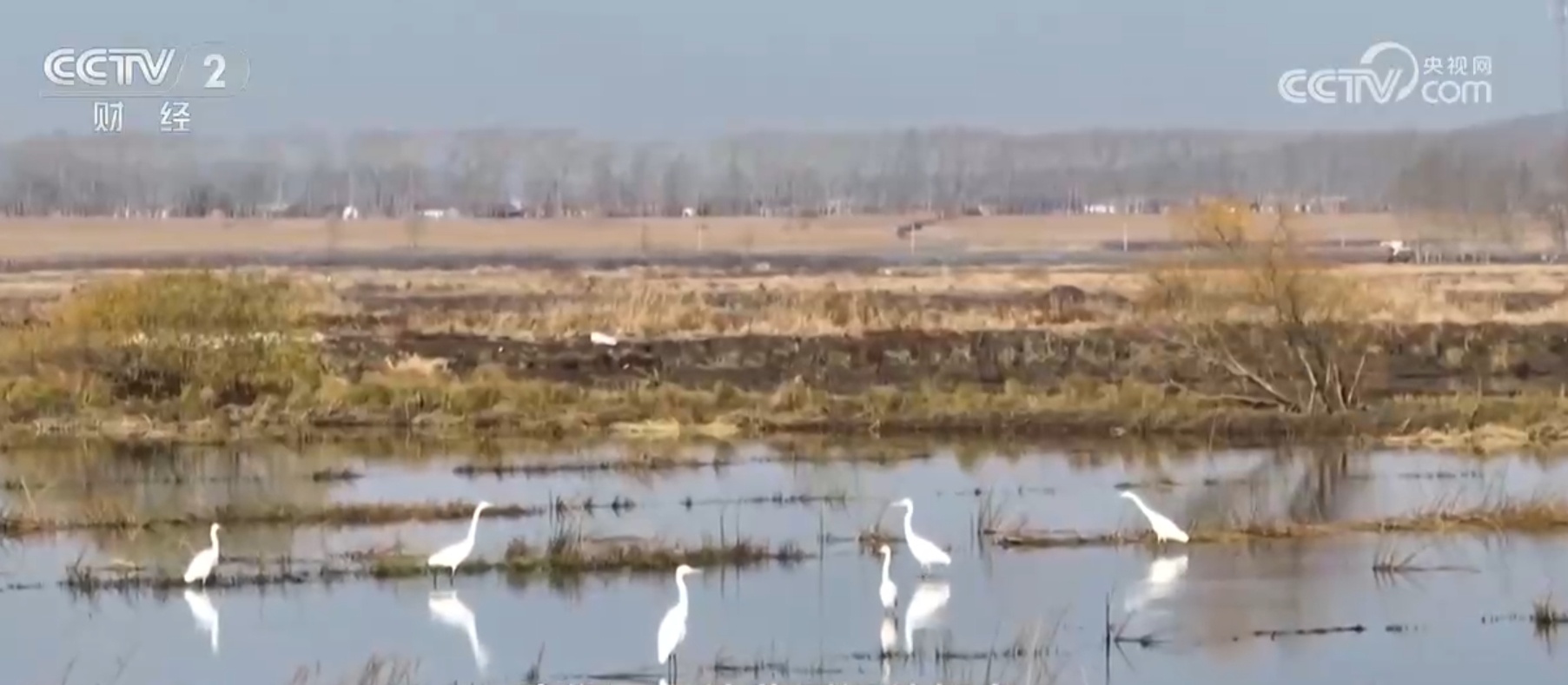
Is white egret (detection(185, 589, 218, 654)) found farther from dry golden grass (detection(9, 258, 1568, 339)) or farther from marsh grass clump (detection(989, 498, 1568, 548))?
dry golden grass (detection(9, 258, 1568, 339))

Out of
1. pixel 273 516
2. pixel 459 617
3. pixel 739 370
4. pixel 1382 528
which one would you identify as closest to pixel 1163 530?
pixel 1382 528

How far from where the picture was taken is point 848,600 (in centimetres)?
1753

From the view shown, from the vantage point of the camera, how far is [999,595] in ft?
57.6

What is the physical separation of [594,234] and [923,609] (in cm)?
8655

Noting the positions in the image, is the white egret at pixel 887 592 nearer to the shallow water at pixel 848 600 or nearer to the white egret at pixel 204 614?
the shallow water at pixel 848 600

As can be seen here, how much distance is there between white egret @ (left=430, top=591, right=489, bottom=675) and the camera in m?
15.6

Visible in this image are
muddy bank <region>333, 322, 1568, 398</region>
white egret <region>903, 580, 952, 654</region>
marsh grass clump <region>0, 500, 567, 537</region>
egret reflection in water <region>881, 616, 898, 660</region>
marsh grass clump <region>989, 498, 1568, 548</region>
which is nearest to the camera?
egret reflection in water <region>881, 616, 898, 660</region>

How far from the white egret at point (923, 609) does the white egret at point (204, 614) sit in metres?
4.49

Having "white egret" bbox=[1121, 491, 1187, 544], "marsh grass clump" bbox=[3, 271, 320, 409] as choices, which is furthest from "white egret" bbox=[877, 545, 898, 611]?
"marsh grass clump" bbox=[3, 271, 320, 409]

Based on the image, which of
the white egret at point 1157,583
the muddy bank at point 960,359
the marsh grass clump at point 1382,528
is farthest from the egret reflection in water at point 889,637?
the muddy bank at point 960,359

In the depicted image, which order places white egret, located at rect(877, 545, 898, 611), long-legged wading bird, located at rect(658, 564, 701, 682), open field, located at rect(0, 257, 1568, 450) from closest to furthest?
1. long-legged wading bird, located at rect(658, 564, 701, 682)
2. white egret, located at rect(877, 545, 898, 611)
3. open field, located at rect(0, 257, 1568, 450)

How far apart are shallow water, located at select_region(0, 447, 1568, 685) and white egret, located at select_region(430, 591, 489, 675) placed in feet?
0.11

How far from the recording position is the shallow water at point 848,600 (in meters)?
15.2

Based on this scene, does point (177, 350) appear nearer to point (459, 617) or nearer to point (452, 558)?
point (452, 558)
